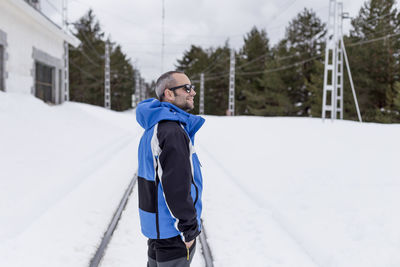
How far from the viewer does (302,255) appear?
3924 mm

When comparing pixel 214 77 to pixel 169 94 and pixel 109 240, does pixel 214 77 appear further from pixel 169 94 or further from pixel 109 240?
pixel 169 94

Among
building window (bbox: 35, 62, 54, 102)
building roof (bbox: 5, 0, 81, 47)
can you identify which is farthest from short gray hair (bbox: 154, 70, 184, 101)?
building window (bbox: 35, 62, 54, 102)

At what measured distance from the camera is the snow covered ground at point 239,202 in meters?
3.85

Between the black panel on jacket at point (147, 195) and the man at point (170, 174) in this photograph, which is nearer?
the man at point (170, 174)

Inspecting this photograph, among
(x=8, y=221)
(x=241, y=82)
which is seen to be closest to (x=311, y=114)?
(x=241, y=82)

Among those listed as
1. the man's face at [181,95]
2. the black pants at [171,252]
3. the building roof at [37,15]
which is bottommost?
the black pants at [171,252]

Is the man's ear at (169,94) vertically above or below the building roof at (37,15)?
below

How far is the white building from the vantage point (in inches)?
499

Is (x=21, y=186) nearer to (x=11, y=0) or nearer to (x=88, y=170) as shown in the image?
(x=88, y=170)

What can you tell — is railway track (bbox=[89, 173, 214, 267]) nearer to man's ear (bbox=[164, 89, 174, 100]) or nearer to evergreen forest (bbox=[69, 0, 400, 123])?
man's ear (bbox=[164, 89, 174, 100])

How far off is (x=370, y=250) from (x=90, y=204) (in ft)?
14.3

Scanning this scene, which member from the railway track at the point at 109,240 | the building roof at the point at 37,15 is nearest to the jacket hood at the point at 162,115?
the railway track at the point at 109,240

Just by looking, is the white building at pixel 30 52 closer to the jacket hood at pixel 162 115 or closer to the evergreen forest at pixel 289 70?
the evergreen forest at pixel 289 70

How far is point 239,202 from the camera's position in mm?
5992
